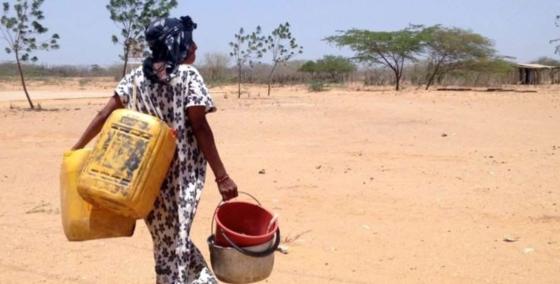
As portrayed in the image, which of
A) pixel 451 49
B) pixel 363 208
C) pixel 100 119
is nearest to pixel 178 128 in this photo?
pixel 100 119

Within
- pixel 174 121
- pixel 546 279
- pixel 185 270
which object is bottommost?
pixel 546 279

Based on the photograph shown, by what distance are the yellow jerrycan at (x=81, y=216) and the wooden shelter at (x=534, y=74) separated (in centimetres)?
4314

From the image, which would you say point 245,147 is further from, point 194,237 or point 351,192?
point 194,237

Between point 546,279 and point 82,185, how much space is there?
305 centimetres

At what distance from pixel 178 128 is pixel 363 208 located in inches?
142

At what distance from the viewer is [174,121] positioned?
3.00m

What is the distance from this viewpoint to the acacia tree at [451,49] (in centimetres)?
4075

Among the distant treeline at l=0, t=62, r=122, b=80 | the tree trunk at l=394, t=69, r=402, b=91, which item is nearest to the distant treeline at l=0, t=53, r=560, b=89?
the distant treeline at l=0, t=62, r=122, b=80

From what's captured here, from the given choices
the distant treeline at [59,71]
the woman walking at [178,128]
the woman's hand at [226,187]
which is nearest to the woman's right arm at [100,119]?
the woman walking at [178,128]

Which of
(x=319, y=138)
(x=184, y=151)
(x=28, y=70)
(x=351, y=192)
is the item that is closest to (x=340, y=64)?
(x=28, y=70)

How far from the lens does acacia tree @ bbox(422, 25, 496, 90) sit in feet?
134

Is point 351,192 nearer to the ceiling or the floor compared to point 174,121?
nearer to the floor

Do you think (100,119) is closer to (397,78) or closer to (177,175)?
(177,175)

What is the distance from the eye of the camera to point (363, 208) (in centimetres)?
631
